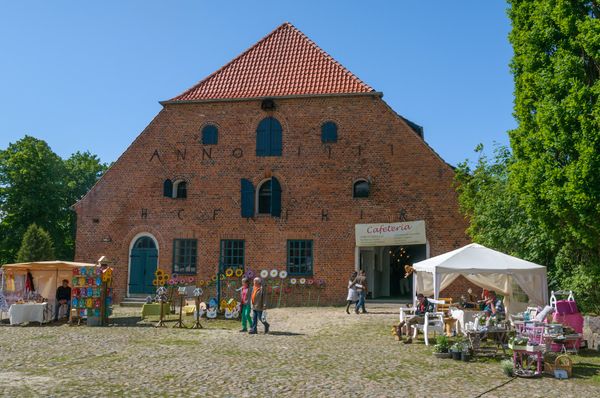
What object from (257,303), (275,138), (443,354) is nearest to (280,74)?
(275,138)

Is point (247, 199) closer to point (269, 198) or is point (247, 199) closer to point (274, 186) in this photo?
point (269, 198)

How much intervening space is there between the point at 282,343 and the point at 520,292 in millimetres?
6330

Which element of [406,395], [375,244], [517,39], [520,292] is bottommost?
[406,395]

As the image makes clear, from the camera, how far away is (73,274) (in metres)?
16.3

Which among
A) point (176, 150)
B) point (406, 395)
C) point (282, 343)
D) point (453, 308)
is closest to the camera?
point (406, 395)

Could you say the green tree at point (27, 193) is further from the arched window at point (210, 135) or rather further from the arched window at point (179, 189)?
the arched window at point (210, 135)

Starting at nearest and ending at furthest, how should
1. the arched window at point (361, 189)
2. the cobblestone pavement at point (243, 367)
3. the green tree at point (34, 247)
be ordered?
the cobblestone pavement at point (243, 367) → the arched window at point (361, 189) → the green tree at point (34, 247)

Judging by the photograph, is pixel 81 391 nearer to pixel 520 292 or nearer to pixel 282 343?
pixel 282 343

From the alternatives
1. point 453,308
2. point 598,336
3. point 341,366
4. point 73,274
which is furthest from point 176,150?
point 598,336

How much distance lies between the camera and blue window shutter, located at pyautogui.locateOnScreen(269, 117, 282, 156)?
72.1ft

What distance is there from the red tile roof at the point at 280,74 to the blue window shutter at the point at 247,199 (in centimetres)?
349

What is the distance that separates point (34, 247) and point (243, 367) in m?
22.1

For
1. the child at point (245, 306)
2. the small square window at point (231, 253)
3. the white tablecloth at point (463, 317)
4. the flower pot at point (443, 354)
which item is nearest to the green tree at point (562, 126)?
the white tablecloth at point (463, 317)

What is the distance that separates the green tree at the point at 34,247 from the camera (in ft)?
91.0
